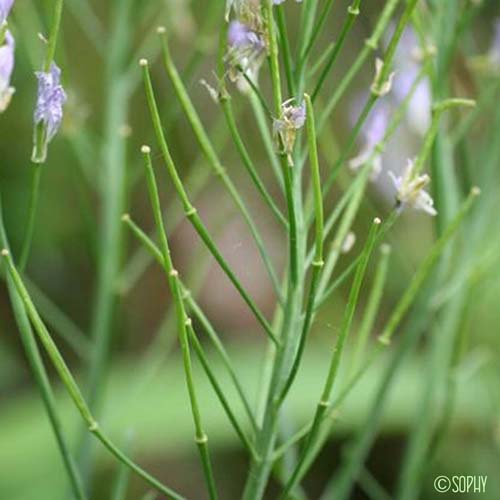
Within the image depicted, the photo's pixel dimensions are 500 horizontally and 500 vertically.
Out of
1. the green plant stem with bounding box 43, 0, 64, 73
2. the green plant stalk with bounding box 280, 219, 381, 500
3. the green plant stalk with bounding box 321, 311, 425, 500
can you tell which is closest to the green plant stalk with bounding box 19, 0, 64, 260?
the green plant stem with bounding box 43, 0, 64, 73

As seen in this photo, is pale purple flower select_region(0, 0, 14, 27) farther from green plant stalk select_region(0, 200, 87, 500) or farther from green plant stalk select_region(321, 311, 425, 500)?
green plant stalk select_region(321, 311, 425, 500)

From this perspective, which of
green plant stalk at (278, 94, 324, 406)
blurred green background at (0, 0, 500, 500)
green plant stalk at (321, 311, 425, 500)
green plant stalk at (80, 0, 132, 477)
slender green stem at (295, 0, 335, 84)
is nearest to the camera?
green plant stalk at (278, 94, 324, 406)

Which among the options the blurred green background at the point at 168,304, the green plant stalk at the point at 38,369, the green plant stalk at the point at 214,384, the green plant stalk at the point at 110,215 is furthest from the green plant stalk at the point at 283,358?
the blurred green background at the point at 168,304

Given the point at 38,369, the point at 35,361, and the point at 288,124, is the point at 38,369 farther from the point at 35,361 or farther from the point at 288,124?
the point at 288,124

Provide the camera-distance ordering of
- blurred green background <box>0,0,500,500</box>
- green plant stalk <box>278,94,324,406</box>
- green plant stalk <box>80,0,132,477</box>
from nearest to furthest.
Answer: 1. green plant stalk <box>278,94,324,406</box>
2. green plant stalk <box>80,0,132,477</box>
3. blurred green background <box>0,0,500,500</box>

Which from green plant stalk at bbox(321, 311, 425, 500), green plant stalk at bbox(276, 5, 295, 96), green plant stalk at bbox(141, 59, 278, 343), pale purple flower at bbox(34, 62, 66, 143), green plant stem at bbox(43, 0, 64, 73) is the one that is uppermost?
green plant stalk at bbox(276, 5, 295, 96)

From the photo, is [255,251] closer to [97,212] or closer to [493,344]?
[97,212]

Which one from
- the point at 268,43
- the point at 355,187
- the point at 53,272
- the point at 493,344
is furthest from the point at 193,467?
the point at 268,43
